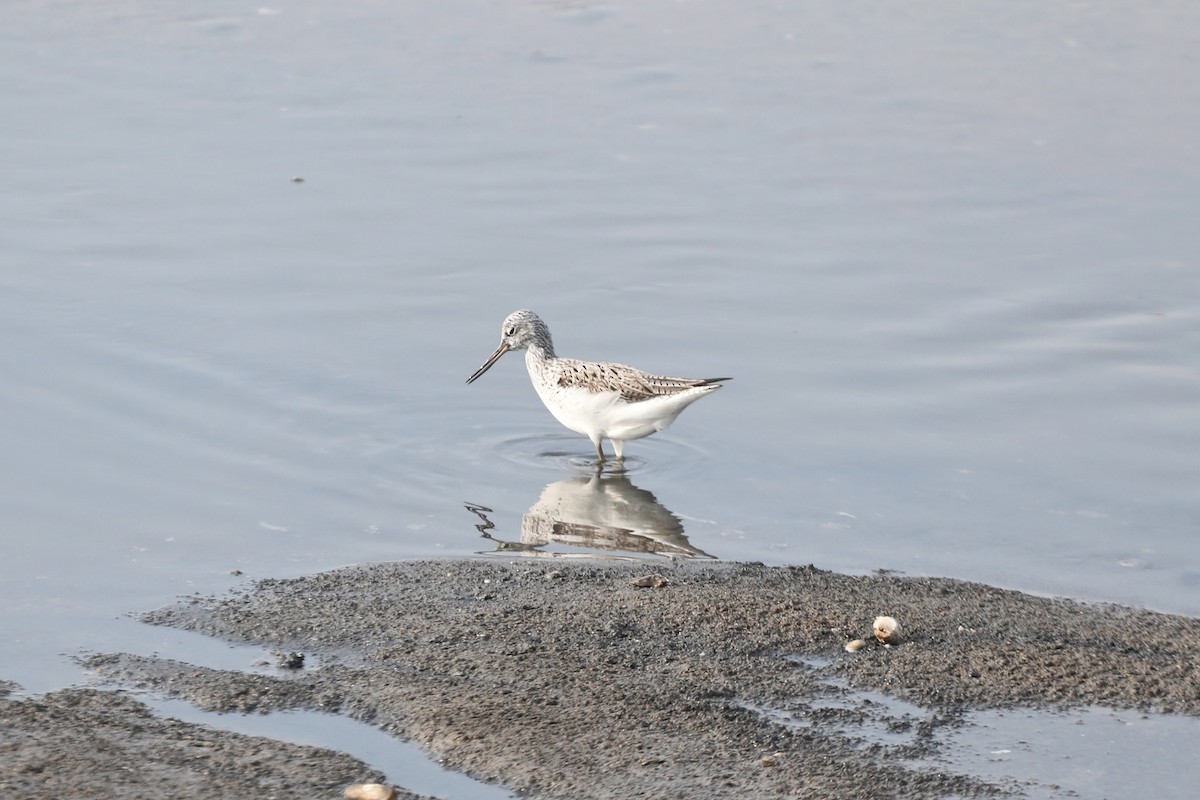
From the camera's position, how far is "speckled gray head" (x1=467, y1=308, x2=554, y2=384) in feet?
33.5

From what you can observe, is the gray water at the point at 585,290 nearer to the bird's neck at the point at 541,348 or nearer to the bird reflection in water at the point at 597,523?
the bird reflection in water at the point at 597,523

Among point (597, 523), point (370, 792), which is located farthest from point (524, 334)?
point (370, 792)

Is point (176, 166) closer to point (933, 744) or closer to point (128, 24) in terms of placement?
point (128, 24)

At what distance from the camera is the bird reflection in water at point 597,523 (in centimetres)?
803

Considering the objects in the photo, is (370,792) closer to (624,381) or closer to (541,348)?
(624,381)

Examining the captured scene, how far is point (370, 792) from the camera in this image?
4953 mm

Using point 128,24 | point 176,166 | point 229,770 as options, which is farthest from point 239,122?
point 229,770

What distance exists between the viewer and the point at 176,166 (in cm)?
1420

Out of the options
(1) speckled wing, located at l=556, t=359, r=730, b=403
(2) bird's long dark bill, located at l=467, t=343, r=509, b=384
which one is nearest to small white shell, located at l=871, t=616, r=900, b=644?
(1) speckled wing, located at l=556, t=359, r=730, b=403

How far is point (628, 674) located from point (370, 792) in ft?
4.15

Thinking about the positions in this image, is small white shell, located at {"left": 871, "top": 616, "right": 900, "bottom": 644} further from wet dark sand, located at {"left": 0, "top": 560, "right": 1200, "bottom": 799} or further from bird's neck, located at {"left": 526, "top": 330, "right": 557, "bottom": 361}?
bird's neck, located at {"left": 526, "top": 330, "right": 557, "bottom": 361}

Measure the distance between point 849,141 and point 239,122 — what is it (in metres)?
5.92

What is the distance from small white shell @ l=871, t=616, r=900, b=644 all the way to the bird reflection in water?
5.69ft

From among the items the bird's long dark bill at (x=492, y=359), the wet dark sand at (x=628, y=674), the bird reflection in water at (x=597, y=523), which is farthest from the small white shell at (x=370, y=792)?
the bird's long dark bill at (x=492, y=359)
